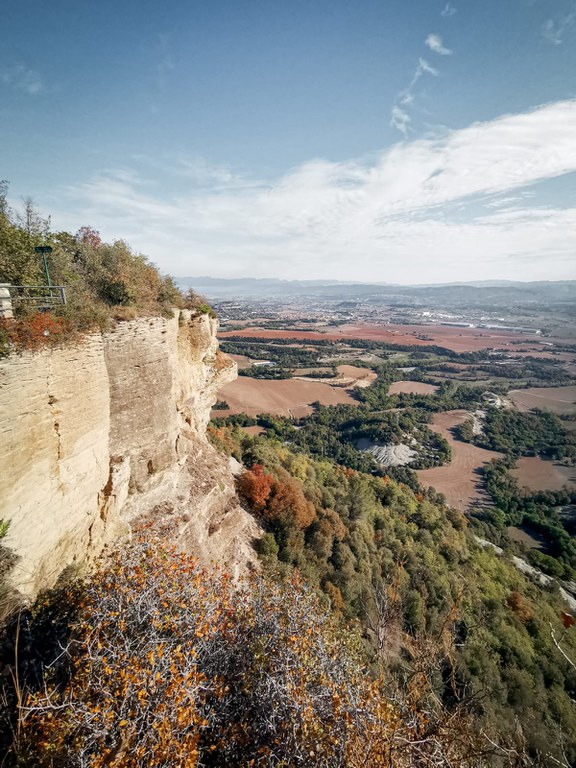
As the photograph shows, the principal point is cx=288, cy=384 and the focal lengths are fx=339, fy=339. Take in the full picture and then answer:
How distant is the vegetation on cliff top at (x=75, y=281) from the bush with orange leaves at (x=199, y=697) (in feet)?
19.0

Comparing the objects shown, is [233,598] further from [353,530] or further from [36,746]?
[353,530]

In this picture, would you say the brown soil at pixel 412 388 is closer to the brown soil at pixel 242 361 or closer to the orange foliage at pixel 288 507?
the brown soil at pixel 242 361

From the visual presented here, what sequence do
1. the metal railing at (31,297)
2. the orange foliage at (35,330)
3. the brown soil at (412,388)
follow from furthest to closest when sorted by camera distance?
1. the brown soil at (412,388)
2. the metal railing at (31,297)
3. the orange foliage at (35,330)

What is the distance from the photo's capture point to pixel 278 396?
65.2 meters

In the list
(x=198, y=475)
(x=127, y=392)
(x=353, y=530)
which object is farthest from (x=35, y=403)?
(x=353, y=530)

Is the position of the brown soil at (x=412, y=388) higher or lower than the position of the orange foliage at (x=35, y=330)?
lower

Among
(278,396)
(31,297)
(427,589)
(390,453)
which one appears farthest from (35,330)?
(278,396)

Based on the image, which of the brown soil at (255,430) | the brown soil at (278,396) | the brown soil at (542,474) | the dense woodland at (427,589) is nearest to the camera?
the dense woodland at (427,589)

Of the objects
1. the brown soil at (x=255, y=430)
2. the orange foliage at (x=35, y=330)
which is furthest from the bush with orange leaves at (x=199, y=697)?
the brown soil at (x=255, y=430)

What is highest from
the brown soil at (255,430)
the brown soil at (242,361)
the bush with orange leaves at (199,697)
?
the bush with orange leaves at (199,697)

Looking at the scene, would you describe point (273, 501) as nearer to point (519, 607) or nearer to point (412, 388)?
point (519, 607)

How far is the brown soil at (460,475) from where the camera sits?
1677 inches

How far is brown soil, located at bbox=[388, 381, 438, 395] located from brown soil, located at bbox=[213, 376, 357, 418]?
13937 mm

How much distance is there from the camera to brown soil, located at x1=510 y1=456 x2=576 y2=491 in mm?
46969
